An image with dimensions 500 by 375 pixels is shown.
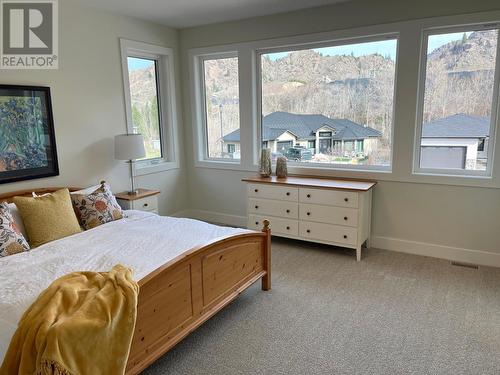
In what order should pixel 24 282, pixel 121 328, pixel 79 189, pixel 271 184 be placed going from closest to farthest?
1. pixel 121 328
2. pixel 24 282
3. pixel 79 189
4. pixel 271 184

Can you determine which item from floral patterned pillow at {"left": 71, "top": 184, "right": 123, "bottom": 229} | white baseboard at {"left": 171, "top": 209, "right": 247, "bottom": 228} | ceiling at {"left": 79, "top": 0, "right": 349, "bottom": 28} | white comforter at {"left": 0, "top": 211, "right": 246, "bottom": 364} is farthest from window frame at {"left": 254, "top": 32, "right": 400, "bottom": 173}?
floral patterned pillow at {"left": 71, "top": 184, "right": 123, "bottom": 229}

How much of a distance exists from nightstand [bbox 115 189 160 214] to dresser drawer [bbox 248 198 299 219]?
1.09 meters

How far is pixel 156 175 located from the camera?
15.6 feet

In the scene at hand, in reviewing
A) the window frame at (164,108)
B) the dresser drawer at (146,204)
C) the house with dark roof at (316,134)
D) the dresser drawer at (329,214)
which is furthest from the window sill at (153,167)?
the dresser drawer at (329,214)

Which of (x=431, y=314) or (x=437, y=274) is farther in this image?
(x=437, y=274)

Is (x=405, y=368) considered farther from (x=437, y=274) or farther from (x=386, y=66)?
(x=386, y=66)

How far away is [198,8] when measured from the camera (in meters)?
3.89

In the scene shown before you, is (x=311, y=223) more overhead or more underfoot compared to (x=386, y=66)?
more underfoot

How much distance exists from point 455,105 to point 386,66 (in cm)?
78

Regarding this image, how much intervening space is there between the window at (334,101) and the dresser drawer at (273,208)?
28.3 inches

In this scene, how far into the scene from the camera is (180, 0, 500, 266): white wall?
3488 millimetres

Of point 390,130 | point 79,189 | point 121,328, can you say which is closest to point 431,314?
point 390,130

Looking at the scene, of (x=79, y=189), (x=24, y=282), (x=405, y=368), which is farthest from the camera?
(x=79, y=189)

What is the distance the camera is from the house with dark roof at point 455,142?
11.4 feet
